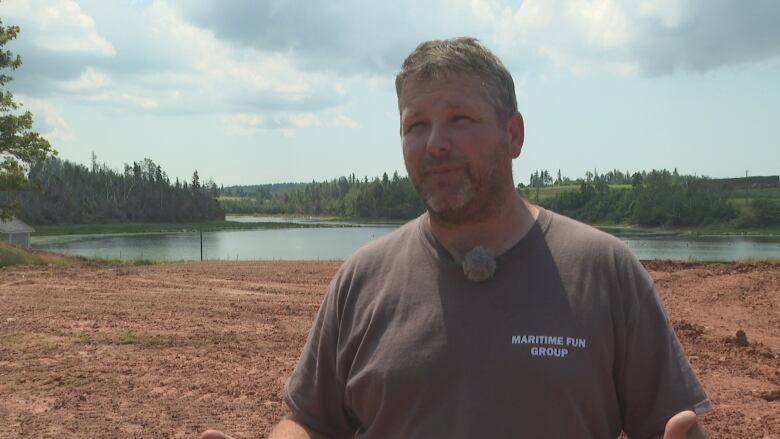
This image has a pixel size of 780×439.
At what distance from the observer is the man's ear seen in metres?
1.97

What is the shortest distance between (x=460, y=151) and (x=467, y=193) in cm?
12

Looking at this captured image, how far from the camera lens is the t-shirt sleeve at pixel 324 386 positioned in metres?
2.05

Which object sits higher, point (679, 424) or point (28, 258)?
point (679, 424)

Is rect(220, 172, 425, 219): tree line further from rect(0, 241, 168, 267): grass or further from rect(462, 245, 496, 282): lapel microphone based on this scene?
rect(462, 245, 496, 282): lapel microphone

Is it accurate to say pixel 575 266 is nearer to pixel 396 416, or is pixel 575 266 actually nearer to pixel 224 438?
pixel 396 416

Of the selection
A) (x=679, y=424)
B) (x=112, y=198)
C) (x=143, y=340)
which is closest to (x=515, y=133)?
(x=679, y=424)

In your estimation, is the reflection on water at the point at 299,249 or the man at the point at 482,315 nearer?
the man at the point at 482,315

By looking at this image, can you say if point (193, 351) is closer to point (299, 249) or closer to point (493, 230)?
point (493, 230)

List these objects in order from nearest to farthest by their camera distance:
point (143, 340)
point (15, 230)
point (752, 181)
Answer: point (143, 340) < point (15, 230) < point (752, 181)

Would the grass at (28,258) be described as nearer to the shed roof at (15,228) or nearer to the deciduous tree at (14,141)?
the deciduous tree at (14,141)

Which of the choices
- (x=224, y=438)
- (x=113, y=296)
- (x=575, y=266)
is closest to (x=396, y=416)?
(x=224, y=438)

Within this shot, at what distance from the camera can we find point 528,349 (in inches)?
67.9

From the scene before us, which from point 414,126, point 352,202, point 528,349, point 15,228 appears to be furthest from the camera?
point 352,202

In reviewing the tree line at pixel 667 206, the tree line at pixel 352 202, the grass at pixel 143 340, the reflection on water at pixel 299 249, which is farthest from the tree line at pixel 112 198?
the grass at pixel 143 340
